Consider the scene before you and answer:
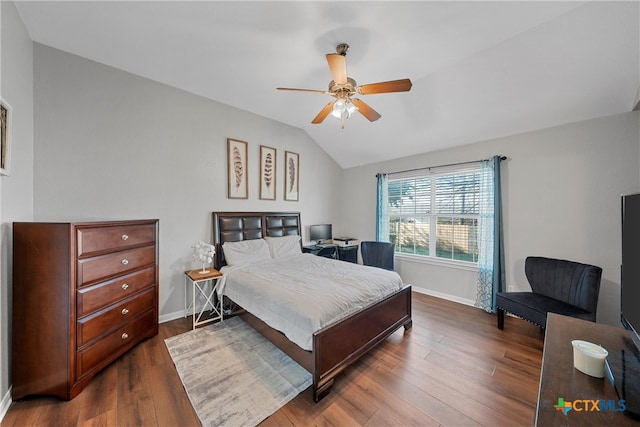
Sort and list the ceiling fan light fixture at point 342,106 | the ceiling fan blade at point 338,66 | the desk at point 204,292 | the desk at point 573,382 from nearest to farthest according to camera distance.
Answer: the desk at point 573,382
the ceiling fan blade at point 338,66
the ceiling fan light fixture at point 342,106
the desk at point 204,292

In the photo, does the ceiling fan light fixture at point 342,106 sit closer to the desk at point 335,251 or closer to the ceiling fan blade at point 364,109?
the ceiling fan blade at point 364,109

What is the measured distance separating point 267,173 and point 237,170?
536 mm

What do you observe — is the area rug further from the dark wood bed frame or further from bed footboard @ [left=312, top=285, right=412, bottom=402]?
bed footboard @ [left=312, top=285, right=412, bottom=402]

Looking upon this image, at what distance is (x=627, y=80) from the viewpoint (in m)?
2.14

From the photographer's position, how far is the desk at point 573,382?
2.59ft

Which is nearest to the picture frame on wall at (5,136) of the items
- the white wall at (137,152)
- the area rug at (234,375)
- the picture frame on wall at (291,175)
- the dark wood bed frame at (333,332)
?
the white wall at (137,152)

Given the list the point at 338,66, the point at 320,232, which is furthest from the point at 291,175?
the point at 338,66

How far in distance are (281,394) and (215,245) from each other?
218 centimetres

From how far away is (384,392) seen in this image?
181 centimetres

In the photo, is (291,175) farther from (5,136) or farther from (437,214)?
(5,136)

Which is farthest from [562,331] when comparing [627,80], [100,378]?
[100,378]

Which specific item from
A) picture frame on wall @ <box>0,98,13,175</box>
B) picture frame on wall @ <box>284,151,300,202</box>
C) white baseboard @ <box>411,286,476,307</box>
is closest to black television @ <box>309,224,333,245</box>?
picture frame on wall @ <box>284,151,300,202</box>

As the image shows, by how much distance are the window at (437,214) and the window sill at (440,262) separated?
80 millimetres

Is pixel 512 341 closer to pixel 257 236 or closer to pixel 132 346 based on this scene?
pixel 257 236
